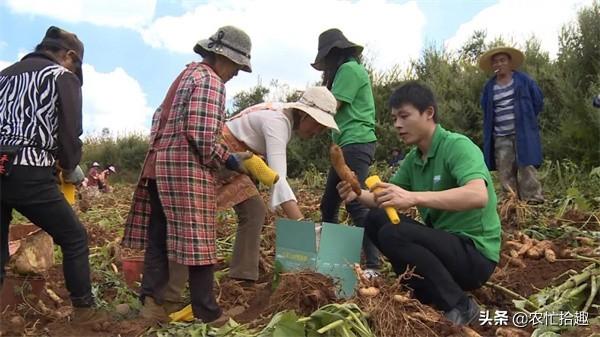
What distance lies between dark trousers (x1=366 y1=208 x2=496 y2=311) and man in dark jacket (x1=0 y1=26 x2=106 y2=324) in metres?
1.45

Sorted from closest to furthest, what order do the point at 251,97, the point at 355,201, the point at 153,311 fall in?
the point at 153,311, the point at 355,201, the point at 251,97

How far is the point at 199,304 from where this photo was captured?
9.20 ft

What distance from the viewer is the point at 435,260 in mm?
2621

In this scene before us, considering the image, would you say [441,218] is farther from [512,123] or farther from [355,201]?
[512,123]

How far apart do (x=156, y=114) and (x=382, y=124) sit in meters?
7.34

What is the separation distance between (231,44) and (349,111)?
106cm

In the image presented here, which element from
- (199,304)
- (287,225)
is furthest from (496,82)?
(199,304)

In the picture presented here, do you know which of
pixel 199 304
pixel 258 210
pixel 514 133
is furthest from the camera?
pixel 514 133

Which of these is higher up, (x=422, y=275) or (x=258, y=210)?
(x=258, y=210)

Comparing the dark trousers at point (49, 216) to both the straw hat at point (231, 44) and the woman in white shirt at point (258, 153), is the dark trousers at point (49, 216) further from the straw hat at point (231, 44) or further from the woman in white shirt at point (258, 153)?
the straw hat at point (231, 44)

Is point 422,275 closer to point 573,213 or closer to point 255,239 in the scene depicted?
point 255,239

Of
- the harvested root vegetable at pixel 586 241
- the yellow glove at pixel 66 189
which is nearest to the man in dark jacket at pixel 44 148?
the yellow glove at pixel 66 189

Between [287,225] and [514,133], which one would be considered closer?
[287,225]

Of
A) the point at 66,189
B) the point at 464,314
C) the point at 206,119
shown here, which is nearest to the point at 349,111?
the point at 206,119
